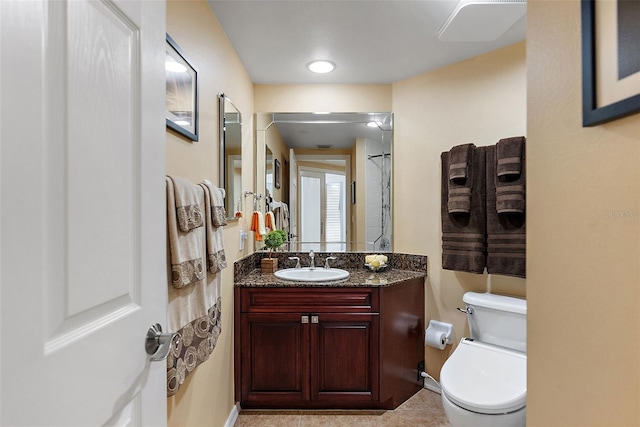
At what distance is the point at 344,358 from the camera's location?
215 cm

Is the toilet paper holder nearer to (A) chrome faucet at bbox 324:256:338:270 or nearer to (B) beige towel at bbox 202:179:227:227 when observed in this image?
(A) chrome faucet at bbox 324:256:338:270

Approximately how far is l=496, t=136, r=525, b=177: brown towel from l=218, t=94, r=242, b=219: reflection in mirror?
1.58 metres

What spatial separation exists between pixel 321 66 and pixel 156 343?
2125mm

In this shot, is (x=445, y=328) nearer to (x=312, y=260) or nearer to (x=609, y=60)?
(x=312, y=260)

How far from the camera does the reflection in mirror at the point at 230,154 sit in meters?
1.89

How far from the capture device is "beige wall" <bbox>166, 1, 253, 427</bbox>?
1.35 m

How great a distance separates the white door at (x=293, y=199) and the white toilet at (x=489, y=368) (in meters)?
1.35

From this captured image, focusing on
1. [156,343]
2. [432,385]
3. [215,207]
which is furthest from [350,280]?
[156,343]

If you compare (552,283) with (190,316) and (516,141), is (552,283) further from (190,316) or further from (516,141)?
(516,141)

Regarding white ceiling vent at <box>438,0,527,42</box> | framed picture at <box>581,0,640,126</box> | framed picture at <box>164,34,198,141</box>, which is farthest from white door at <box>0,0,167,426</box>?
white ceiling vent at <box>438,0,527,42</box>

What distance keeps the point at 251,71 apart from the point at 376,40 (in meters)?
0.94

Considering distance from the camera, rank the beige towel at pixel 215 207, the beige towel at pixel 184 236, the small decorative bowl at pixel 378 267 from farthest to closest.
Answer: the small decorative bowl at pixel 378 267, the beige towel at pixel 215 207, the beige towel at pixel 184 236

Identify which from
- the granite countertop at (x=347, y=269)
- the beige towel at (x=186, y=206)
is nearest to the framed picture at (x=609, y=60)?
the beige towel at (x=186, y=206)

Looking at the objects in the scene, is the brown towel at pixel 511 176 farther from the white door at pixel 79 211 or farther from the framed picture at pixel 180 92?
the white door at pixel 79 211
